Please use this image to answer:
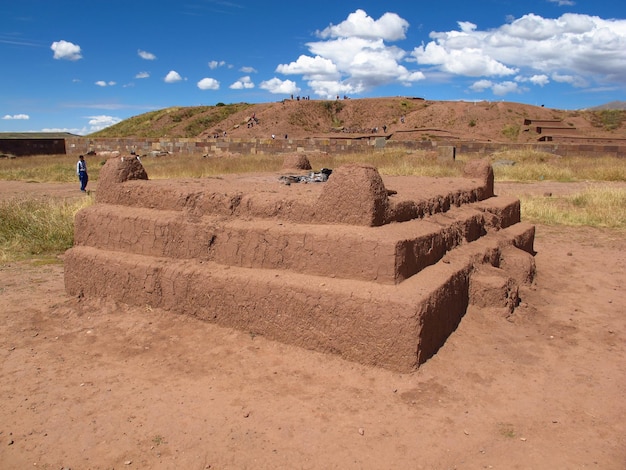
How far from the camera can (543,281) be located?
17.9ft

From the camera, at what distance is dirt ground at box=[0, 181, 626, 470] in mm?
2631

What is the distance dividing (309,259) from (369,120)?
4859 cm

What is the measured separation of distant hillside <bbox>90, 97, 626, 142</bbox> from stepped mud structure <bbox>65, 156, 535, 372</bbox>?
100 ft

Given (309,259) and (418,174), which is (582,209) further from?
(309,259)

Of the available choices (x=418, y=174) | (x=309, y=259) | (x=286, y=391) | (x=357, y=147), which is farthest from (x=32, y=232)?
(x=357, y=147)

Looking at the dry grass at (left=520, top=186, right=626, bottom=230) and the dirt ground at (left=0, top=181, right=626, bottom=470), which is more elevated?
the dry grass at (left=520, top=186, right=626, bottom=230)

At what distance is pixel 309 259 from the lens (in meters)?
3.80

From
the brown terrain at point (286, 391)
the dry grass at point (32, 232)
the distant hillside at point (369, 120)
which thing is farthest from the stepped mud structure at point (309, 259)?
the distant hillside at point (369, 120)

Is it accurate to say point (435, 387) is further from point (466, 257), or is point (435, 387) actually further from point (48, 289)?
point (48, 289)

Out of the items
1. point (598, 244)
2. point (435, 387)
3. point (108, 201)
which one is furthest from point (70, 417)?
point (598, 244)

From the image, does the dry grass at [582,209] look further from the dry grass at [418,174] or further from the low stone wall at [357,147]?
the low stone wall at [357,147]

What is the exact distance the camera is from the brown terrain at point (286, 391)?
2.64 metres

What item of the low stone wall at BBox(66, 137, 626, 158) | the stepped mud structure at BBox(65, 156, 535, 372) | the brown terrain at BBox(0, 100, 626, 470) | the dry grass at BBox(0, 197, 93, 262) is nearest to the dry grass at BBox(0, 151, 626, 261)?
the dry grass at BBox(0, 197, 93, 262)

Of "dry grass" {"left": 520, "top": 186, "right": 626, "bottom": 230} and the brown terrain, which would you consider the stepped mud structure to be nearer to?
the brown terrain
